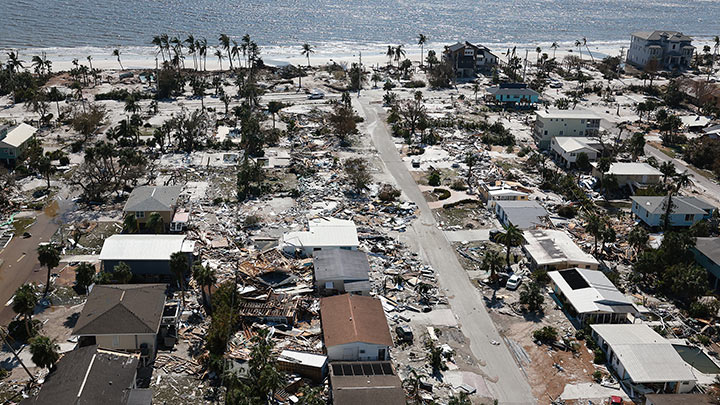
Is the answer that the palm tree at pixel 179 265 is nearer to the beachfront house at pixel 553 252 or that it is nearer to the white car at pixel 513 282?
the white car at pixel 513 282

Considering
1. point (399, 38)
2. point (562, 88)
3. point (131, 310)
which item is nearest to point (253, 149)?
point (131, 310)

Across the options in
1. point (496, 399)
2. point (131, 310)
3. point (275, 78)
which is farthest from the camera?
point (275, 78)

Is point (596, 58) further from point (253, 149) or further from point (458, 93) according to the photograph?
point (253, 149)

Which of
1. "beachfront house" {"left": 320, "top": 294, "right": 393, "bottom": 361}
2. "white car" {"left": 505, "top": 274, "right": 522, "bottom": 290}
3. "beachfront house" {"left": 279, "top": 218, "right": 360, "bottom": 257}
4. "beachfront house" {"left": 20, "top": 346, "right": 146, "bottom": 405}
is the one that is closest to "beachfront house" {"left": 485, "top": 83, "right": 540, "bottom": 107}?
"beachfront house" {"left": 279, "top": 218, "right": 360, "bottom": 257}

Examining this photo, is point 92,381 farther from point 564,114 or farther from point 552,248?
point 564,114

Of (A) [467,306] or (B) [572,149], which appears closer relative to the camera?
(A) [467,306]

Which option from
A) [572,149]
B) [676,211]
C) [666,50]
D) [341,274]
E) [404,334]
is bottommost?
[404,334]

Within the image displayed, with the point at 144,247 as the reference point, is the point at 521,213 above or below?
below

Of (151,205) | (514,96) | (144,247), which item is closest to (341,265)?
(144,247)

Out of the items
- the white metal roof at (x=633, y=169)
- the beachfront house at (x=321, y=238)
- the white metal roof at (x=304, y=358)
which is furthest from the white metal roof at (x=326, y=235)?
the white metal roof at (x=633, y=169)
